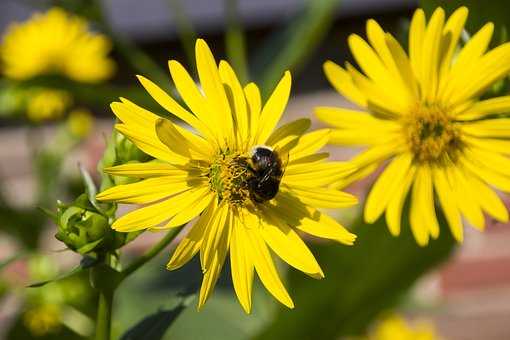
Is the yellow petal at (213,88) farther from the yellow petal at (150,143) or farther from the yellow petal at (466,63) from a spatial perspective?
the yellow petal at (466,63)

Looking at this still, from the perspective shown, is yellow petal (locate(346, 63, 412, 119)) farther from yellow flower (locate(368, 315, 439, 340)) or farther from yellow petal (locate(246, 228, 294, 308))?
yellow flower (locate(368, 315, 439, 340))

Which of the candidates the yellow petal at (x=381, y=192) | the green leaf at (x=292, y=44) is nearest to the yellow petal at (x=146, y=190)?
the yellow petal at (x=381, y=192)

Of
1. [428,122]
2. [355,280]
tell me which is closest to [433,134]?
[428,122]

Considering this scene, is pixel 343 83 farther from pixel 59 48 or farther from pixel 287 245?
pixel 59 48

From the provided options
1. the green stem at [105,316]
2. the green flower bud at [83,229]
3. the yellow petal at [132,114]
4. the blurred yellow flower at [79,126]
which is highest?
the blurred yellow flower at [79,126]

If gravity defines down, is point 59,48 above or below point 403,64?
above

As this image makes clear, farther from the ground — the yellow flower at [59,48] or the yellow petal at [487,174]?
the yellow flower at [59,48]

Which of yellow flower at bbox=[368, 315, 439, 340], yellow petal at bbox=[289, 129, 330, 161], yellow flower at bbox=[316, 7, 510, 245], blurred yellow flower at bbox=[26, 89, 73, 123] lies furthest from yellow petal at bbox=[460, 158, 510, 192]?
blurred yellow flower at bbox=[26, 89, 73, 123]
